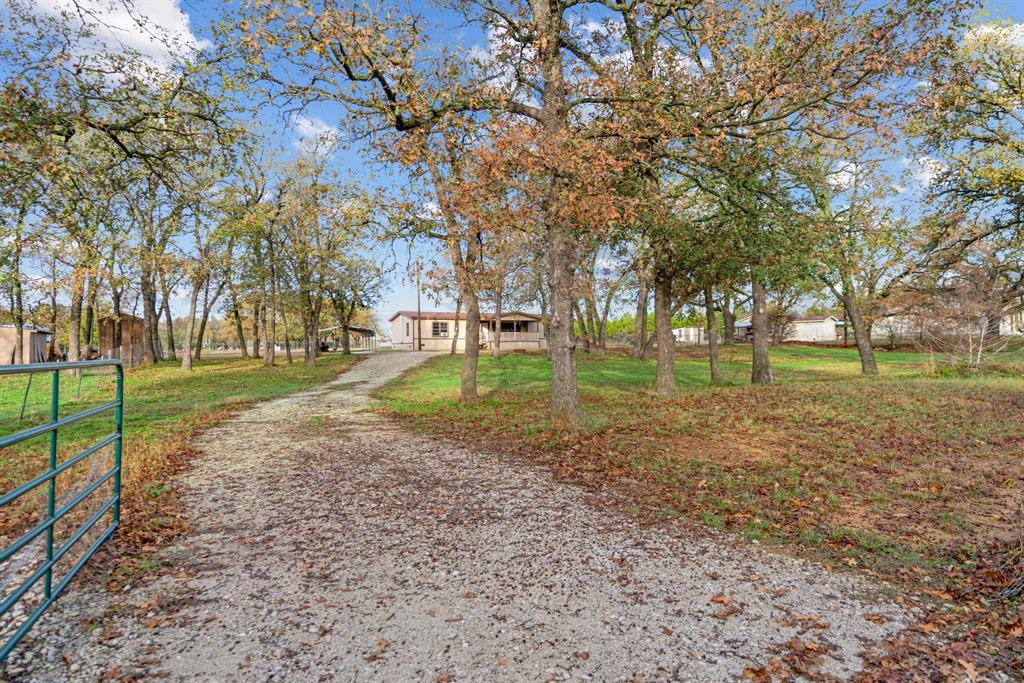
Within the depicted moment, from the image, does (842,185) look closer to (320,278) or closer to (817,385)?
(817,385)

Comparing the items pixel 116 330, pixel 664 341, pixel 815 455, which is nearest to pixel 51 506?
pixel 815 455

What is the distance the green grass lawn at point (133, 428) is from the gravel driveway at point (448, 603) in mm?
662

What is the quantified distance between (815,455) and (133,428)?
1123cm

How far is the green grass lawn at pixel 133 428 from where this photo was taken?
482cm

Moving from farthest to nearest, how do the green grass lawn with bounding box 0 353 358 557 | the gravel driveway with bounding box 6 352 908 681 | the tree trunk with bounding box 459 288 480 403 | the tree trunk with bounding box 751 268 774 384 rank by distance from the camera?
the tree trunk with bounding box 751 268 774 384 → the tree trunk with bounding box 459 288 480 403 → the green grass lawn with bounding box 0 353 358 557 → the gravel driveway with bounding box 6 352 908 681

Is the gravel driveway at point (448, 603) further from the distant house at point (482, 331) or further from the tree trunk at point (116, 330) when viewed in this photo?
Result: the distant house at point (482, 331)

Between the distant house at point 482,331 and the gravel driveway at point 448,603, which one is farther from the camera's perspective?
the distant house at point 482,331

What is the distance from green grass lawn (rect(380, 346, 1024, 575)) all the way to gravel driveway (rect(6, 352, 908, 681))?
32.7 inches

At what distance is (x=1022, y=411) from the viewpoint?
30.8 ft

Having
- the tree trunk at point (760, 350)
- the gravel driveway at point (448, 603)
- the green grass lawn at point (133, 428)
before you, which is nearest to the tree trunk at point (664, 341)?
the tree trunk at point (760, 350)

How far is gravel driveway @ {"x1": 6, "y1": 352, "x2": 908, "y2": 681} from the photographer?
264 cm

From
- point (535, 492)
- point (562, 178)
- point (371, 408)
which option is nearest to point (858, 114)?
point (562, 178)

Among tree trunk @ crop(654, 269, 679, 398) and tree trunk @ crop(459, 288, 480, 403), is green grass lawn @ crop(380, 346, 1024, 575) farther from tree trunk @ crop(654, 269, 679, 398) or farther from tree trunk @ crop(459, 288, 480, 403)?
tree trunk @ crop(654, 269, 679, 398)

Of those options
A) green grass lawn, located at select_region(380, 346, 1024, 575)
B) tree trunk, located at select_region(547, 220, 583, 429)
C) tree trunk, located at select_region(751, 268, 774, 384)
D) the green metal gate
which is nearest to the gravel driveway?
the green metal gate
